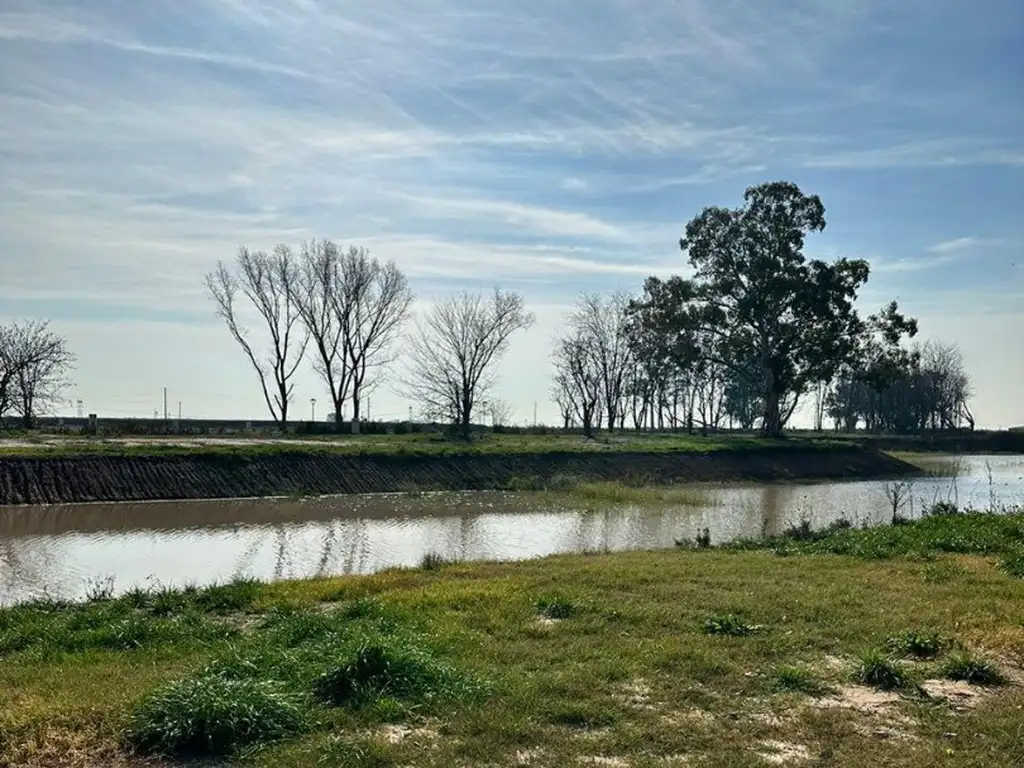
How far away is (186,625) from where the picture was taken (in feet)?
31.8

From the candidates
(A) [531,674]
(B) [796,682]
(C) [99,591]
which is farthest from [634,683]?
(C) [99,591]

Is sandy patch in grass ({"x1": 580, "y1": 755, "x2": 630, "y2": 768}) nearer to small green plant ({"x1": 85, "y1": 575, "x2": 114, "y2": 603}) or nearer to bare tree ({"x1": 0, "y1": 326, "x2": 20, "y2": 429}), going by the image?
small green plant ({"x1": 85, "y1": 575, "x2": 114, "y2": 603})

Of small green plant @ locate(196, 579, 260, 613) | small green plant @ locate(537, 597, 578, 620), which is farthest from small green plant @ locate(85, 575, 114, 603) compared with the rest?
small green plant @ locate(537, 597, 578, 620)

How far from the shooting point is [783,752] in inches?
236

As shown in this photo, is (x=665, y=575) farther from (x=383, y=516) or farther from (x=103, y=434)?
(x=103, y=434)

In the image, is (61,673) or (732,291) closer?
(61,673)

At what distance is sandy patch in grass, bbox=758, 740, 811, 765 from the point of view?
5820 millimetres

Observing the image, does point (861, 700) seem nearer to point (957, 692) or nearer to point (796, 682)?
point (796, 682)

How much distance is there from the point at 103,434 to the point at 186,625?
38277 mm

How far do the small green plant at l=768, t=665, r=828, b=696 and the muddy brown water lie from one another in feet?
34.0

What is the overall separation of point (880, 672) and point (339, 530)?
1815 cm

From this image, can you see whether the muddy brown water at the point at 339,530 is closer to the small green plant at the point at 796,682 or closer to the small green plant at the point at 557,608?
the small green plant at the point at 557,608

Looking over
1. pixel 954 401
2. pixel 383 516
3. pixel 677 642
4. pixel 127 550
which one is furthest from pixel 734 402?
pixel 677 642

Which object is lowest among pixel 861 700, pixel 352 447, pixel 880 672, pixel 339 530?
pixel 339 530
